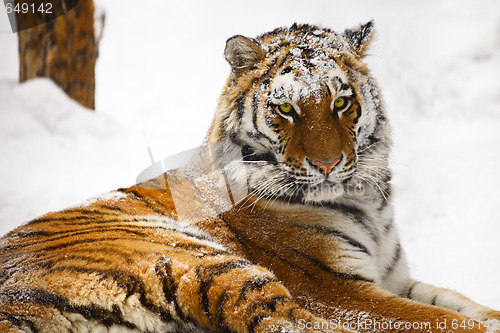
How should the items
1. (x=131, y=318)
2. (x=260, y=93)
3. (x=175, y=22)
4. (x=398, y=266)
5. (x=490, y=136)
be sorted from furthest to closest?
(x=490, y=136), (x=175, y=22), (x=398, y=266), (x=260, y=93), (x=131, y=318)

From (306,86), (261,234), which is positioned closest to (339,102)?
(306,86)

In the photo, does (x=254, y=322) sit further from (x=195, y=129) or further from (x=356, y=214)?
(x=195, y=129)

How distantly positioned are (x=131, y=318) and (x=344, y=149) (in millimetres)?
768

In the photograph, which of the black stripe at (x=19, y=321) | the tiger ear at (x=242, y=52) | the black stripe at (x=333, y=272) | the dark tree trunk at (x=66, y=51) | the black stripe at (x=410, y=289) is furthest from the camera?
the dark tree trunk at (x=66, y=51)

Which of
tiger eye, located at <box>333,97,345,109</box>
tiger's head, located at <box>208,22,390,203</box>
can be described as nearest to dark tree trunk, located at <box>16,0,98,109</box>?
tiger's head, located at <box>208,22,390,203</box>

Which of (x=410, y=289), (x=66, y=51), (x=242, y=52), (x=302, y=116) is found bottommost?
(x=410, y=289)

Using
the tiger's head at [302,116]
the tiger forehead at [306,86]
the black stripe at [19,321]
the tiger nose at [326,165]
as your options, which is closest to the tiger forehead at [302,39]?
the tiger's head at [302,116]

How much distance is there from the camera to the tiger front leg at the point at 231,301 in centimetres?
105

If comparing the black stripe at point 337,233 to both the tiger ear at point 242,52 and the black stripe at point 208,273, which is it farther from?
the tiger ear at point 242,52

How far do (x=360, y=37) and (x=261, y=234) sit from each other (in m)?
0.73

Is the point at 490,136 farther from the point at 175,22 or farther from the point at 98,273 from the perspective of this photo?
the point at 98,273

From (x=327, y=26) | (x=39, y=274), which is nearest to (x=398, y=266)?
(x=327, y=26)

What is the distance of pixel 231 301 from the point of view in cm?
108

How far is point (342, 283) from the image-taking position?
4.48 feet
